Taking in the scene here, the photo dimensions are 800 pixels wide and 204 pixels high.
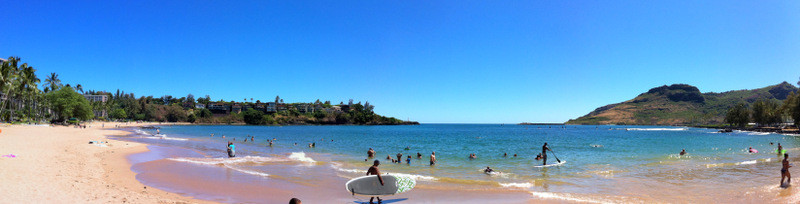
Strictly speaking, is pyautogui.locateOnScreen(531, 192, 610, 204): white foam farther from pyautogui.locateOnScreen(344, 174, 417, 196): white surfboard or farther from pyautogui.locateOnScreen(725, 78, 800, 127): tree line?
pyautogui.locateOnScreen(725, 78, 800, 127): tree line

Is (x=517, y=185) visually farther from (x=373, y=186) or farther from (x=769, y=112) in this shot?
(x=769, y=112)

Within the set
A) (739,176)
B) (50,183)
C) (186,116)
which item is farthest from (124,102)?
(739,176)

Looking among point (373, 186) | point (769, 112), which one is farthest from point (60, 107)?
→ point (769, 112)

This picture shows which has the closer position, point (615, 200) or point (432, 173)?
point (615, 200)

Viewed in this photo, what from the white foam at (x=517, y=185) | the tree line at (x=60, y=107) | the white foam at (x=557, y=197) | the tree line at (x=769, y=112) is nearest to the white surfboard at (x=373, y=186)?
the white foam at (x=557, y=197)

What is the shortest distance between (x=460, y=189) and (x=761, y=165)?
22.8 meters

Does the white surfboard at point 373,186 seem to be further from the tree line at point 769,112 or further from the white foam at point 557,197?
the tree line at point 769,112

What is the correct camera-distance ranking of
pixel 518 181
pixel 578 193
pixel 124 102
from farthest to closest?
pixel 124 102
pixel 518 181
pixel 578 193

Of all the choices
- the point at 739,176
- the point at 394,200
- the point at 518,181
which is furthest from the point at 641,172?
the point at 394,200

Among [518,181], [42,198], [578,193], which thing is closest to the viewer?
[42,198]

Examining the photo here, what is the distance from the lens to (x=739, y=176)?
60.5 feet

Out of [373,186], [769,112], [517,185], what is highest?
[769,112]

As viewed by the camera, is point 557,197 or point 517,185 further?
point 517,185

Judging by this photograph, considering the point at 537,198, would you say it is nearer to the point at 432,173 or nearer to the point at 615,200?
the point at 615,200
